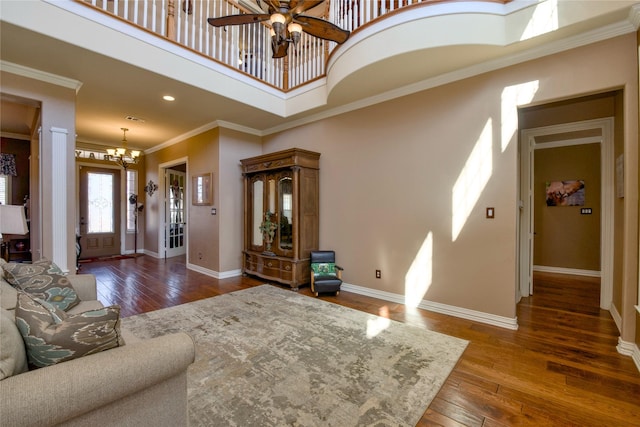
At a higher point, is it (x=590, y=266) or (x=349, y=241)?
(x=349, y=241)

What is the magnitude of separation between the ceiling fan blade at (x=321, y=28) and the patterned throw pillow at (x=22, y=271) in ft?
10.0

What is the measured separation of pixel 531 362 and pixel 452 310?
107 centimetres

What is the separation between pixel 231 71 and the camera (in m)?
4.16

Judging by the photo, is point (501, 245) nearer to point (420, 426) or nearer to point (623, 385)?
point (623, 385)

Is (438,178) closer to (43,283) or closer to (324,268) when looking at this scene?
(324,268)

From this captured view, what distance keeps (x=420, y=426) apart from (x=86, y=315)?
1.90 metres

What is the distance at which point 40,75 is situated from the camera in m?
3.39

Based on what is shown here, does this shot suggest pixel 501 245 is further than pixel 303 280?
No

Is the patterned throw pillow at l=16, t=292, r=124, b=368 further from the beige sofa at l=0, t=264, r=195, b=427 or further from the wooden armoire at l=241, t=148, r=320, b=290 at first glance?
the wooden armoire at l=241, t=148, r=320, b=290

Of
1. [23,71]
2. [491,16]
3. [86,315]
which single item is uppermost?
[491,16]

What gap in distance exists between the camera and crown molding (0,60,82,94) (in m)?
3.21

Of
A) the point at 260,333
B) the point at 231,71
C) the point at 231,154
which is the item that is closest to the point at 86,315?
the point at 260,333

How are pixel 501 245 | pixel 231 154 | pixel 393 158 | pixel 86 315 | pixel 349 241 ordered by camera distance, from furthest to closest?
pixel 231 154 < pixel 349 241 < pixel 393 158 < pixel 501 245 < pixel 86 315

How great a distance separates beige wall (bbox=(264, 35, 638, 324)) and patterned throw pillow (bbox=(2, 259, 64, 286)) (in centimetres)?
341
